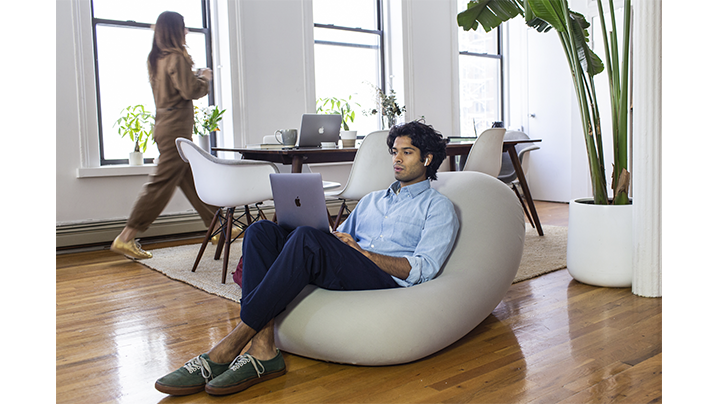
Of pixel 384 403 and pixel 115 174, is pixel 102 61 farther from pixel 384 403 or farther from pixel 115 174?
pixel 384 403

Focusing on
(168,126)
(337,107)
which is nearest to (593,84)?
(168,126)

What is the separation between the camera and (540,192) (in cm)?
699

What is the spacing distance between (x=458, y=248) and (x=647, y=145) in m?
1.13

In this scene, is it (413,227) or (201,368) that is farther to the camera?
(413,227)

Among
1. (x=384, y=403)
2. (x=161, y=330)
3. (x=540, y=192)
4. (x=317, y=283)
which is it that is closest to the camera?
(x=384, y=403)

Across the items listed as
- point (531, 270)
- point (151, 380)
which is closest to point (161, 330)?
point (151, 380)

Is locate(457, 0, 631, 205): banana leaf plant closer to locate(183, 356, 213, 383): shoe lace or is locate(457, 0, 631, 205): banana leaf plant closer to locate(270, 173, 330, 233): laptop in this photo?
locate(270, 173, 330, 233): laptop

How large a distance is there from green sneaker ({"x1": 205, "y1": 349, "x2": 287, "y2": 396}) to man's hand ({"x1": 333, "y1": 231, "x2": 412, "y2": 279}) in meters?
0.44

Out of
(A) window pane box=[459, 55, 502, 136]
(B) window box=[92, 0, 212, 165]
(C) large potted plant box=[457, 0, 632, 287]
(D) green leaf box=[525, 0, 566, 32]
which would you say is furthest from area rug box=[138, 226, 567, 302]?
(A) window pane box=[459, 55, 502, 136]

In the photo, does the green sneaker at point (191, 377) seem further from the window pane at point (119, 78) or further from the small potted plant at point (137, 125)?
the window pane at point (119, 78)

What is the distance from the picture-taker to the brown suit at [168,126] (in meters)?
3.92

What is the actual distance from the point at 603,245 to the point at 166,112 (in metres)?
2.93

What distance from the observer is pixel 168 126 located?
402cm

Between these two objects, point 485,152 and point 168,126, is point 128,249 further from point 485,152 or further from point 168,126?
point 485,152
